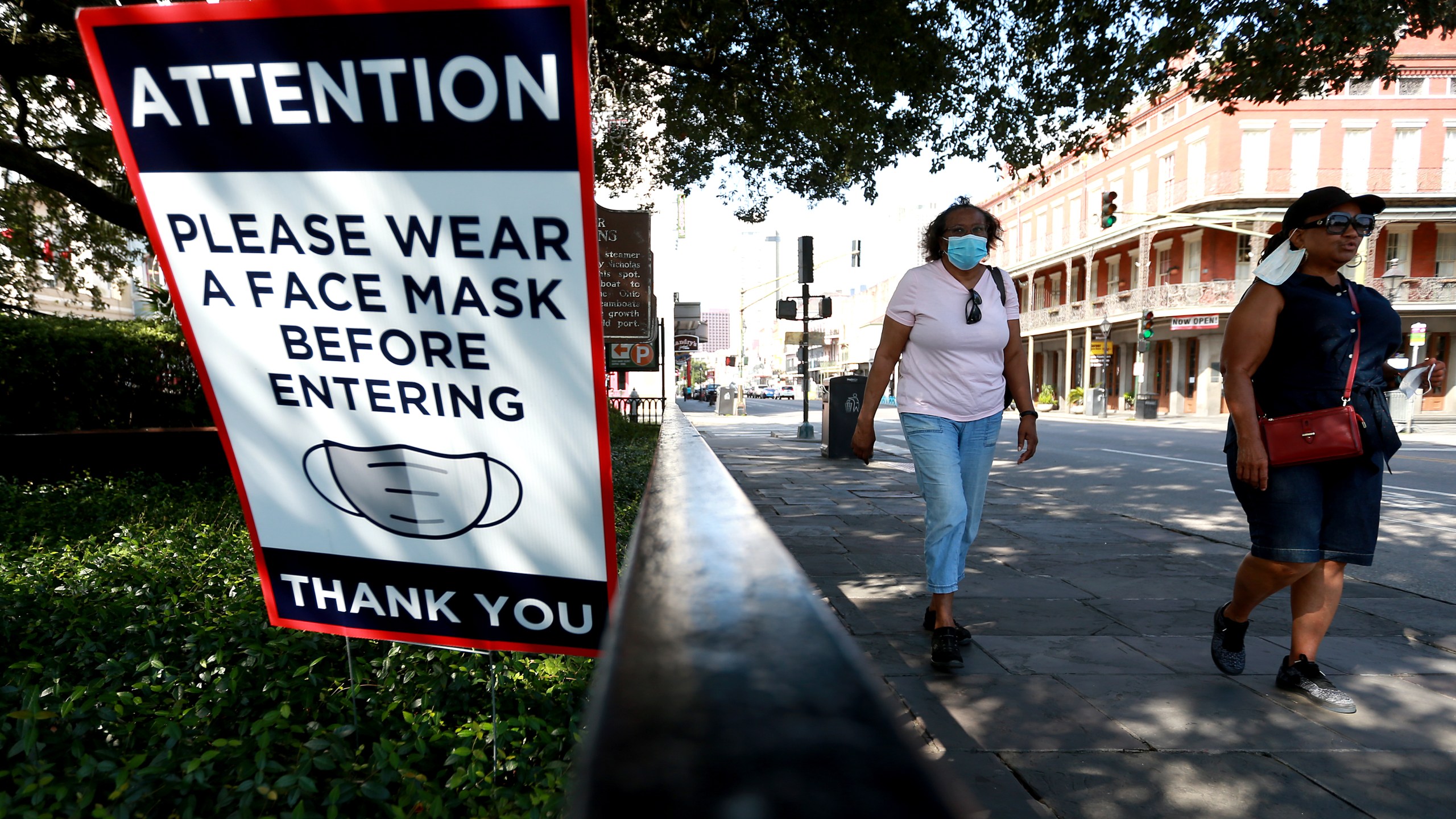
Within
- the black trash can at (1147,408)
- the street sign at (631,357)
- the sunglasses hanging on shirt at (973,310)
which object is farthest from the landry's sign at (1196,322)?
the sunglasses hanging on shirt at (973,310)

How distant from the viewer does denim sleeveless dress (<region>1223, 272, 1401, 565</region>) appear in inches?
113

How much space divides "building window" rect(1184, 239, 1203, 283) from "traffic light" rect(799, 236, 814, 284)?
23.5 meters

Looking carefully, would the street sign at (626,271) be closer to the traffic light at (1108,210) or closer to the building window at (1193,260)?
the traffic light at (1108,210)

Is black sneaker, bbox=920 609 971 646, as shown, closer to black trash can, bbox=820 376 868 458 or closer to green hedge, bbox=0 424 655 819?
green hedge, bbox=0 424 655 819

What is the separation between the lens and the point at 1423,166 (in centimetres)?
2858

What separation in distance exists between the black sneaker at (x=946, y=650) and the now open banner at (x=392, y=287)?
2.03 meters

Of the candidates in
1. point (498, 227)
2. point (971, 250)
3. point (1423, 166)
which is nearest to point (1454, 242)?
point (1423, 166)

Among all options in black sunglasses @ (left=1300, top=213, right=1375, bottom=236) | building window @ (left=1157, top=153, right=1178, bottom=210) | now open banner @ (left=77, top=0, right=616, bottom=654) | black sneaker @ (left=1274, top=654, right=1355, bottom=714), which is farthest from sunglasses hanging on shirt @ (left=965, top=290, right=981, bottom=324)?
building window @ (left=1157, top=153, right=1178, bottom=210)

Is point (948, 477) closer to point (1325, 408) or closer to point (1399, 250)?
point (1325, 408)

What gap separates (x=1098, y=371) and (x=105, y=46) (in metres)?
39.4

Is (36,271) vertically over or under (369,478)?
over

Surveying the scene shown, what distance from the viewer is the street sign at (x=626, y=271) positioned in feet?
34.5

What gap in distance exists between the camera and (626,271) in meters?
11.1

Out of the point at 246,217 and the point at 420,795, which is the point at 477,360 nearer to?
the point at 246,217
